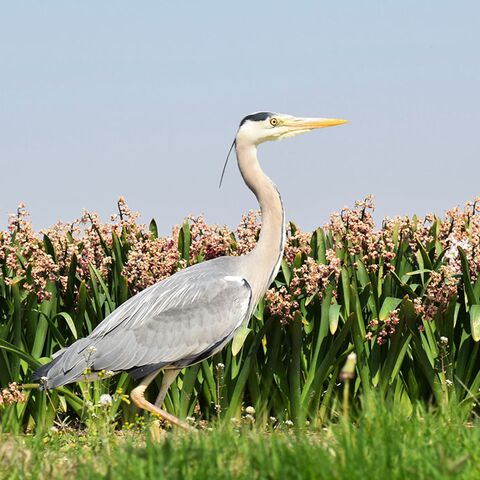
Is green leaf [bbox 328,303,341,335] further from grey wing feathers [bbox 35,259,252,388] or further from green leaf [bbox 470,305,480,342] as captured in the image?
green leaf [bbox 470,305,480,342]

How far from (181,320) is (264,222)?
42.8 inches

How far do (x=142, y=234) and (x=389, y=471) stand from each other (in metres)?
5.93

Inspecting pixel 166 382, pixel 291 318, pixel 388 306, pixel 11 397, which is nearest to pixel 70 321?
pixel 11 397

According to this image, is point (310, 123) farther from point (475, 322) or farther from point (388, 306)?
point (475, 322)

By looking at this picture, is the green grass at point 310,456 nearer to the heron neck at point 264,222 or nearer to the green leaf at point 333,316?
the heron neck at point 264,222

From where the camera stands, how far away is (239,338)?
8.65 meters

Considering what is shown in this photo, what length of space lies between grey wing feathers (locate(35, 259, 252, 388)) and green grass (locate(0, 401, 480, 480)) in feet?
8.45

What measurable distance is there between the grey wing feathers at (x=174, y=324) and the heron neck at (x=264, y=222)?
0.56 feet

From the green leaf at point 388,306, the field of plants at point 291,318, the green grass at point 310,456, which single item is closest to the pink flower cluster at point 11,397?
the field of plants at point 291,318

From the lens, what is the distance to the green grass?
14.5ft

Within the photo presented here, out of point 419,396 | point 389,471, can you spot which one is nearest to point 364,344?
point 419,396

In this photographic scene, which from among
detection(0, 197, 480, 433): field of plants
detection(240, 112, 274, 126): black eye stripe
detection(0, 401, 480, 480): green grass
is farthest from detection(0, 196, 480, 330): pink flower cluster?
detection(0, 401, 480, 480): green grass

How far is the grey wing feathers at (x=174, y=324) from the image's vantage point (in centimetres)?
796

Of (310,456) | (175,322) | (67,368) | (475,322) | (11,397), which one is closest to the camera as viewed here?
(310,456)
